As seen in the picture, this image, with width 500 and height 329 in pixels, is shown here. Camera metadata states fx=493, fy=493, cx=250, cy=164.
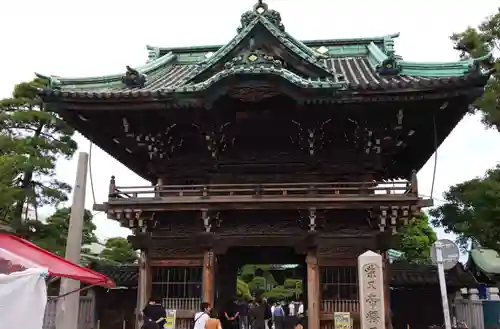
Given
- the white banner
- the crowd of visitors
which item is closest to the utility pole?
the crowd of visitors

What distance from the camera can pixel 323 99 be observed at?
1094 cm

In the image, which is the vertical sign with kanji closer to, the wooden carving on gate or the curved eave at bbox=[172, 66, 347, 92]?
the wooden carving on gate

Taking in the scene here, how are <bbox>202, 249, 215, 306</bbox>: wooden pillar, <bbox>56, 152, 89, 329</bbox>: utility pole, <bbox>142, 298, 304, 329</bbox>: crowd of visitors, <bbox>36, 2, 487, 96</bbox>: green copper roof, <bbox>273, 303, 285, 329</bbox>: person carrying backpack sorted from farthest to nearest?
<bbox>273, 303, 285, 329</bbox>: person carrying backpack → <bbox>202, 249, 215, 306</bbox>: wooden pillar → <bbox>36, 2, 487, 96</bbox>: green copper roof → <bbox>56, 152, 89, 329</bbox>: utility pole → <bbox>142, 298, 304, 329</bbox>: crowd of visitors

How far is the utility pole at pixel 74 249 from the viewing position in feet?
31.7

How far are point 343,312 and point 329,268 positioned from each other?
1118 millimetres

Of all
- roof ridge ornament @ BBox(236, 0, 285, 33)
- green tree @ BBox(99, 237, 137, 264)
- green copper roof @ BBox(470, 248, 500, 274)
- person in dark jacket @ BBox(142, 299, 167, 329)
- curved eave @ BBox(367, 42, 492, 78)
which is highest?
roof ridge ornament @ BBox(236, 0, 285, 33)

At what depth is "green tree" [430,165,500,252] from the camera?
1329cm

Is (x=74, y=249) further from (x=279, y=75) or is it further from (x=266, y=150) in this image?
(x=279, y=75)

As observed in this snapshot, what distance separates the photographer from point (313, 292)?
37.8 ft

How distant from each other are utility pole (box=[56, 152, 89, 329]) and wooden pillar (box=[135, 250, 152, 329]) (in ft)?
5.68

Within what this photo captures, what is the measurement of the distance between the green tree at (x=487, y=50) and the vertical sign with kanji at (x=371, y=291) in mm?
6152

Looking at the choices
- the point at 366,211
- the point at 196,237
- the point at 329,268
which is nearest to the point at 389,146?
the point at 366,211

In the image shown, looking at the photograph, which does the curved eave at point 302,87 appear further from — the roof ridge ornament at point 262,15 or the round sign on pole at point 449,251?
the round sign on pole at point 449,251

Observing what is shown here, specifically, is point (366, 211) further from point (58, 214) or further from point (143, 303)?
point (58, 214)
